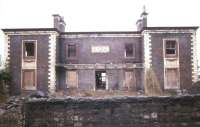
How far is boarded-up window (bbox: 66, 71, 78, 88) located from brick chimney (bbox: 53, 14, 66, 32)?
14.1 feet

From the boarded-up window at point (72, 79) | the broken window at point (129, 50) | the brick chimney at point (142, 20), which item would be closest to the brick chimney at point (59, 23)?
the boarded-up window at point (72, 79)

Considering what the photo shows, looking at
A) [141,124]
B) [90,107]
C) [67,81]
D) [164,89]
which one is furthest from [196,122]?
Result: [67,81]

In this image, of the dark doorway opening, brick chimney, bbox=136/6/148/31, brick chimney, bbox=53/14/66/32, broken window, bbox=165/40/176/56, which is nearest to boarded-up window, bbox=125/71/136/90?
the dark doorway opening

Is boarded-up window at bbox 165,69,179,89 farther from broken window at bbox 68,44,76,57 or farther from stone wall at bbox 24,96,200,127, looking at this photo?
stone wall at bbox 24,96,200,127

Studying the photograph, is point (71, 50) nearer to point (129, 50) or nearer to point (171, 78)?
point (129, 50)

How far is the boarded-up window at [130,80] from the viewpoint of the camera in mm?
39562

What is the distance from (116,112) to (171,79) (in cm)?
2537

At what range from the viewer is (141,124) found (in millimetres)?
13469

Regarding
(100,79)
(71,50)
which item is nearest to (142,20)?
(100,79)

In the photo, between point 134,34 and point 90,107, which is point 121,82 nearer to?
point 134,34

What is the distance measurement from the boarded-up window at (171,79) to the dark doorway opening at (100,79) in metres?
Result: 5.78

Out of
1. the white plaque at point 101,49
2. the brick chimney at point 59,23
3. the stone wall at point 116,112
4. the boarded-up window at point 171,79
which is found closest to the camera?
the stone wall at point 116,112

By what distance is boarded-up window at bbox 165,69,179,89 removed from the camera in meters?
38.2

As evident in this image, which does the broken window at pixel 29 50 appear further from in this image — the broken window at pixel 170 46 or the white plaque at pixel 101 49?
the broken window at pixel 170 46
